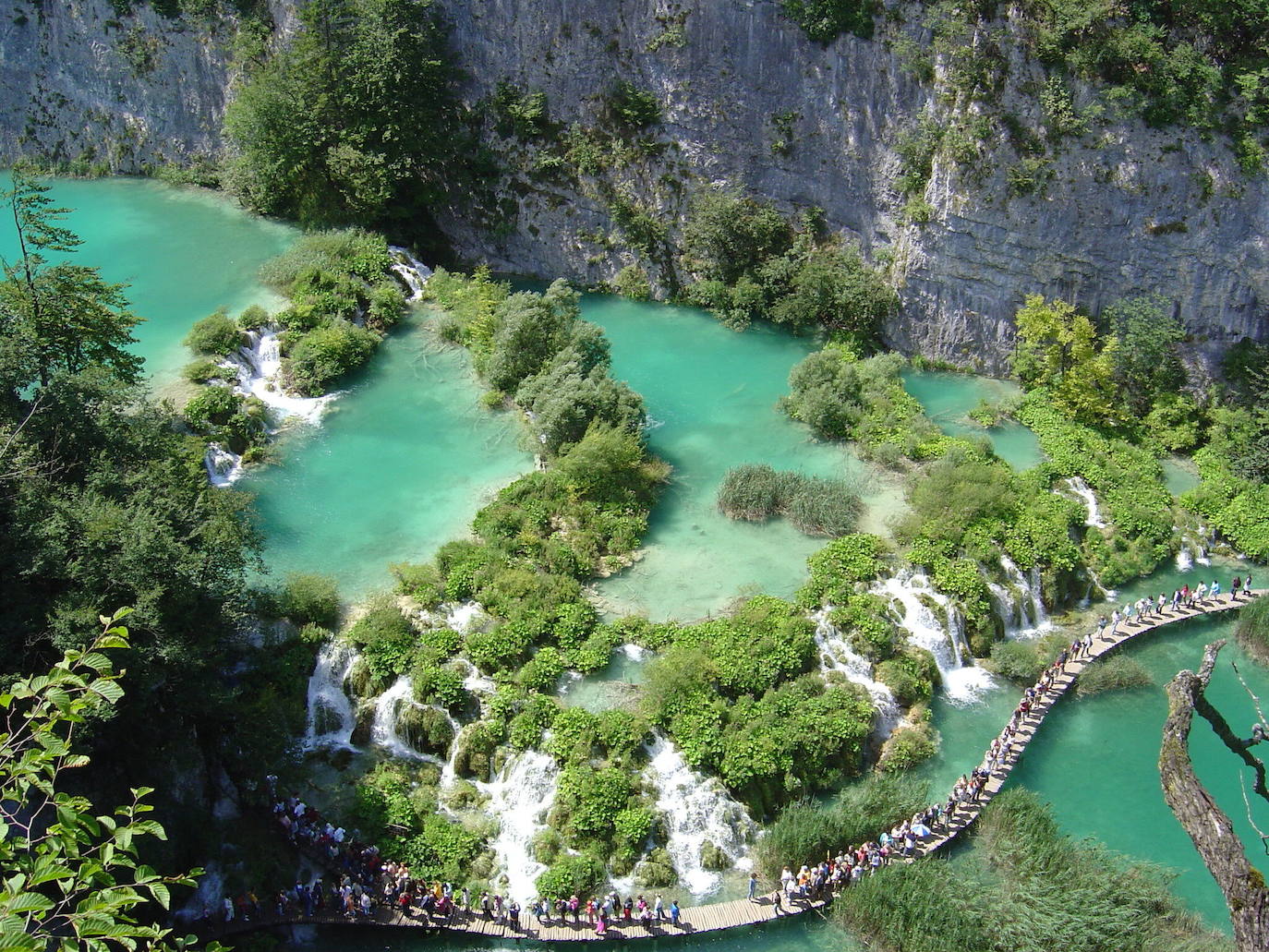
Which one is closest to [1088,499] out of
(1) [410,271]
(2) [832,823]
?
(2) [832,823]

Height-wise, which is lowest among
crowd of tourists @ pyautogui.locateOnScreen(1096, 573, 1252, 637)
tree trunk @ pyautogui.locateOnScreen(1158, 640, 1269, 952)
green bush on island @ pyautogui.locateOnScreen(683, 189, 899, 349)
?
crowd of tourists @ pyautogui.locateOnScreen(1096, 573, 1252, 637)

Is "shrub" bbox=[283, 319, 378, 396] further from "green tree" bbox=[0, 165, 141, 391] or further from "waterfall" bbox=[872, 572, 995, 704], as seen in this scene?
"waterfall" bbox=[872, 572, 995, 704]

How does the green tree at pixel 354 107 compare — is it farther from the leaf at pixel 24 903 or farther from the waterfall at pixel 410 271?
the leaf at pixel 24 903

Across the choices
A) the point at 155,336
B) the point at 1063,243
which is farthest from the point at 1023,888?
the point at 155,336

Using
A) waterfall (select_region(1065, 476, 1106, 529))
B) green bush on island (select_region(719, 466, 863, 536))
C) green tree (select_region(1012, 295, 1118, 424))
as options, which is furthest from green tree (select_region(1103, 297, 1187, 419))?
green bush on island (select_region(719, 466, 863, 536))

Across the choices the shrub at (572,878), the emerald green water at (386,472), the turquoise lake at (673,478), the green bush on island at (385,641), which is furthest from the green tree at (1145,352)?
the green bush on island at (385,641)

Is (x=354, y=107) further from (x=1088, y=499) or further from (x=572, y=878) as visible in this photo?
(x=572, y=878)

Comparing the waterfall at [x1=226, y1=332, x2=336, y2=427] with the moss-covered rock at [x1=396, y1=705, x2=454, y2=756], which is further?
the waterfall at [x1=226, y1=332, x2=336, y2=427]

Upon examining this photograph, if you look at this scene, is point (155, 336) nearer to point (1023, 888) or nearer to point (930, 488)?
point (930, 488)
